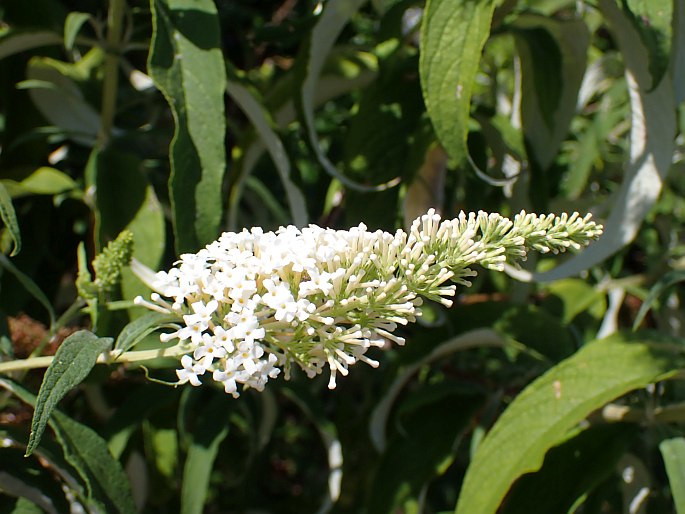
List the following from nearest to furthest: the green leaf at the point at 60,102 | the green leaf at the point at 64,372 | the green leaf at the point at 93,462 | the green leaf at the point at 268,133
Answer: the green leaf at the point at 64,372
the green leaf at the point at 93,462
the green leaf at the point at 268,133
the green leaf at the point at 60,102

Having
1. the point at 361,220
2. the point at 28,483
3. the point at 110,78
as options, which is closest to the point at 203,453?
the point at 28,483

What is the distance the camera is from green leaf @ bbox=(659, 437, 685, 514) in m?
0.83

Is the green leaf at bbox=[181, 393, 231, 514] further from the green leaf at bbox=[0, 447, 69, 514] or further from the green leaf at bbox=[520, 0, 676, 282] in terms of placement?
the green leaf at bbox=[520, 0, 676, 282]

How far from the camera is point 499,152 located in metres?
1.09

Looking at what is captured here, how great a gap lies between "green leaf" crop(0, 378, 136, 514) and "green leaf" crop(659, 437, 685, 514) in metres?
0.56

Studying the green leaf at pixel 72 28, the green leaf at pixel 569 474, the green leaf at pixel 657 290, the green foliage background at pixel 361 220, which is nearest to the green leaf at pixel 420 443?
the green foliage background at pixel 361 220

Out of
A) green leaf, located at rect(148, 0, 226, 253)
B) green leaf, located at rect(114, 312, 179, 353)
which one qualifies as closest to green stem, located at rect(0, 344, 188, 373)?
green leaf, located at rect(114, 312, 179, 353)

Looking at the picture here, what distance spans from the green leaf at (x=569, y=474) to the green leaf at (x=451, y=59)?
376 millimetres

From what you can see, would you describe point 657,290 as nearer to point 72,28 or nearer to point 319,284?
point 319,284

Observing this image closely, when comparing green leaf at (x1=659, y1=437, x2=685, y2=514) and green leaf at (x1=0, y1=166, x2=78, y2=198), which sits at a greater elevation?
green leaf at (x1=0, y1=166, x2=78, y2=198)

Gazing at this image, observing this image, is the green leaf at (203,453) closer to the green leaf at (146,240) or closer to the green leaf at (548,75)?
the green leaf at (146,240)

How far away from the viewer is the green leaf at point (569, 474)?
0.87 m

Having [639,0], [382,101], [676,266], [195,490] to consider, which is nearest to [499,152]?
[382,101]

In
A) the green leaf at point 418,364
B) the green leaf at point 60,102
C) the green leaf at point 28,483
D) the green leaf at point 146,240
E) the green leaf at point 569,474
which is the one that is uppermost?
the green leaf at point 60,102
